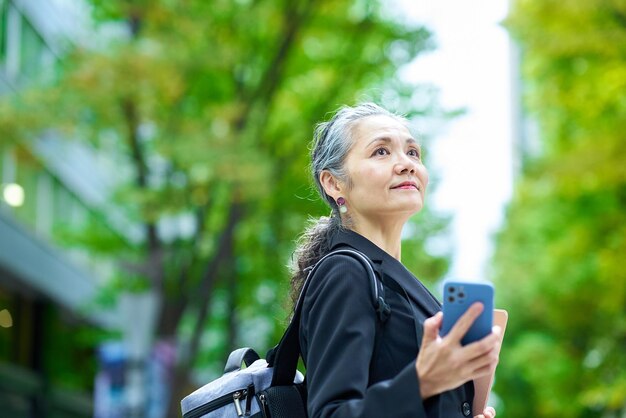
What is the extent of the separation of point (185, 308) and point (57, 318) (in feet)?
30.6

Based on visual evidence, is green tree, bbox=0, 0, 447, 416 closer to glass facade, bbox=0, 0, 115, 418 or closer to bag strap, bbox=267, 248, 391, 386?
glass facade, bbox=0, 0, 115, 418

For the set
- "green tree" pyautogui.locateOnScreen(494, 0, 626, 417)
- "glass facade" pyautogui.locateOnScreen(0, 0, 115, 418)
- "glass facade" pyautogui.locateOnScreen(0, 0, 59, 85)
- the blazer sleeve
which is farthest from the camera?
"glass facade" pyautogui.locateOnScreen(0, 0, 115, 418)

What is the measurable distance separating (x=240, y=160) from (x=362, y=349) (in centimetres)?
1066

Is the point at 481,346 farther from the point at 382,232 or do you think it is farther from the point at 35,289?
the point at 35,289

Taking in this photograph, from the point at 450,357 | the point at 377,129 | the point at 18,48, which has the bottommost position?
the point at 450,357

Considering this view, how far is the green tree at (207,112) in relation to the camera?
495 inches

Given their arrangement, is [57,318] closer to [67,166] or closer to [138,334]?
[67,166]

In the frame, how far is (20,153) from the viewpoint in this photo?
19812 mm

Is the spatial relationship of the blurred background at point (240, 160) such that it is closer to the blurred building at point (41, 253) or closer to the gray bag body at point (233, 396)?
the blurred building at point (41, 253)

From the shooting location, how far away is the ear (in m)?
2.57

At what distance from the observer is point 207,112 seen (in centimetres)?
1391

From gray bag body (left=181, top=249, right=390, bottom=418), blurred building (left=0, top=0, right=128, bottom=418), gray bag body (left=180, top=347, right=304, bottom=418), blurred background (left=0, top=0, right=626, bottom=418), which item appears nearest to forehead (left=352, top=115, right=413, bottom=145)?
gray bag body (left=181, top=249, right=390, bottom=418)

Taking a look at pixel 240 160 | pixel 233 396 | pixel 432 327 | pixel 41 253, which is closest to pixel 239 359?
pixel 233 396

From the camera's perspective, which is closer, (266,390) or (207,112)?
(266,390)
